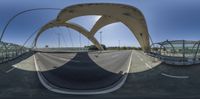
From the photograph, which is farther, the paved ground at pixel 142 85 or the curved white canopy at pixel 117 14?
the curved white canopy at pixel 117 14

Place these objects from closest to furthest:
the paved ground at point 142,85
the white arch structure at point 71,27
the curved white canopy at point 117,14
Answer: the paved ground at point 142,85, the curved white canopy at point 117,14, the white arch structure at point 71,27

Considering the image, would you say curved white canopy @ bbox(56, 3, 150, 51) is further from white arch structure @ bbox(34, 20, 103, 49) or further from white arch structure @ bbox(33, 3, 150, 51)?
white arch structure @ bbox(34, 20, 103, 49)

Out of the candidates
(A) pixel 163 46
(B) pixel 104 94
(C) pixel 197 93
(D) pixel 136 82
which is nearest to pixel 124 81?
(D) pixel 136 82

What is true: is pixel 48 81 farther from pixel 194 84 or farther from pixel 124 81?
pixel 194 84

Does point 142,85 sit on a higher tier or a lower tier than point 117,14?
lower

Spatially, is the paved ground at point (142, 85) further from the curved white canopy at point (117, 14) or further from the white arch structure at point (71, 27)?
the white arch structure at point (71, 27)

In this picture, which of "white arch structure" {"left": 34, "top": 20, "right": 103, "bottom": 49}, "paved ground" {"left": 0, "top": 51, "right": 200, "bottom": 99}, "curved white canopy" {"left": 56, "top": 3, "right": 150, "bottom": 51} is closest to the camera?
"paved ground" {"left": 0, "top": 51, "right": 200, "bottom": 99}

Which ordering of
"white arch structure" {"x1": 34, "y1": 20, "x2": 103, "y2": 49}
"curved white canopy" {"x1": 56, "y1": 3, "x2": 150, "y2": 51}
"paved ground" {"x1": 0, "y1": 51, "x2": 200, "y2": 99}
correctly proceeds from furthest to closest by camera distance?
1. "white arch structure" {"x1": 34, "y1": 20, "x2": 103, "y2": 49}
2. "curved white canopy" {"x1": 56, "y1": 3, "x2": 150, "y2": 51}
3. "paved ground" {"x1": 0, "y1": 51, "x2": 200, "y2": 99}

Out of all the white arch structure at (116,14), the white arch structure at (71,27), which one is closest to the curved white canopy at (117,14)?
the white arch structure at (116,14)

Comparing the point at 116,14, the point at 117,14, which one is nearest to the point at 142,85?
the point at 117,14

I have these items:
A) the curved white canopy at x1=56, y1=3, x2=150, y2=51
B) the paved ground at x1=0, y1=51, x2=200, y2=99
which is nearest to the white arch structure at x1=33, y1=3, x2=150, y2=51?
the curved white canopy at x1=56, y1=3, x2=150, y2=51

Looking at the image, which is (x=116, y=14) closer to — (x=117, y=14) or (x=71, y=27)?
(x=117, y=14)

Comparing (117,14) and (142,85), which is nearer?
(142,85)

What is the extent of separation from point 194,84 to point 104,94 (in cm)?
413
